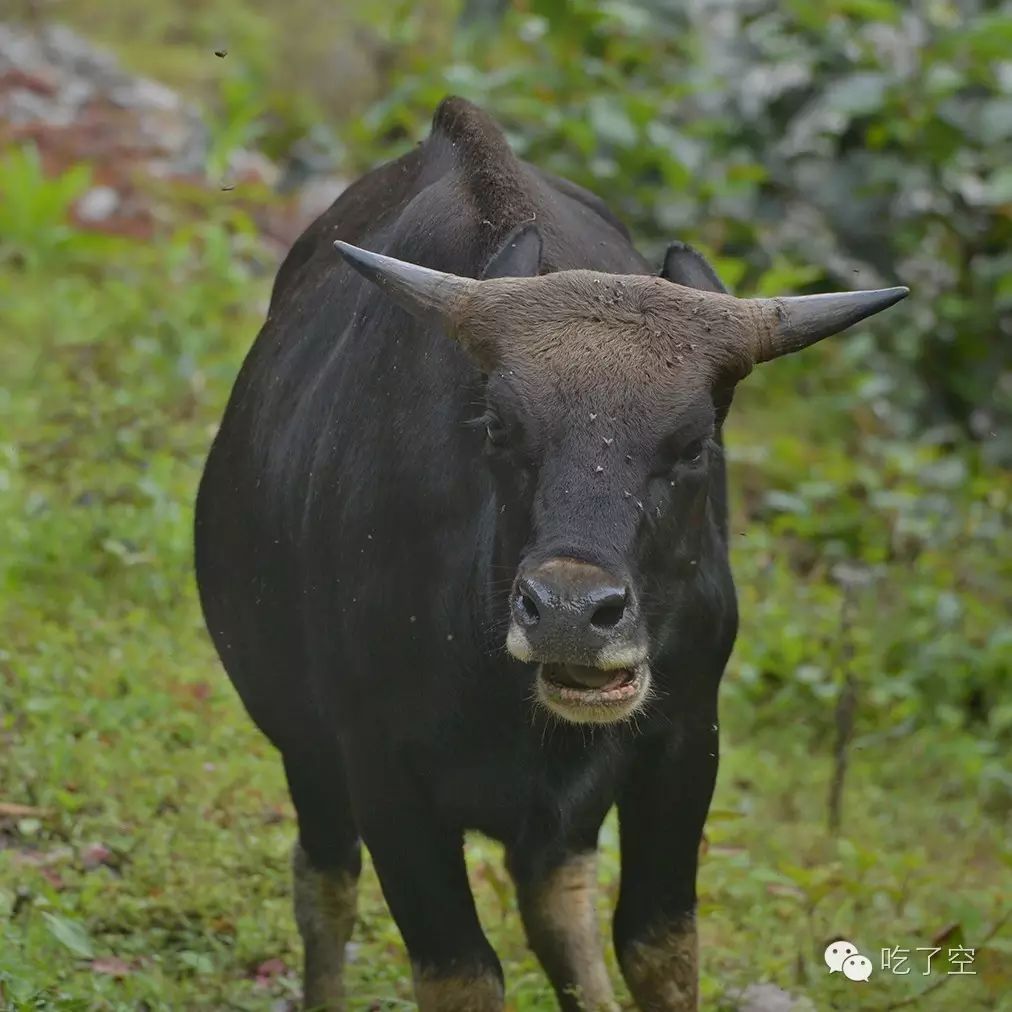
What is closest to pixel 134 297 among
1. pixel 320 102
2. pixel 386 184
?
pixel 320 102

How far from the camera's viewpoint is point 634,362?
439 cm

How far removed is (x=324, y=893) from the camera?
19.7 feet

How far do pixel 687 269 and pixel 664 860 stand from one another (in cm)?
146

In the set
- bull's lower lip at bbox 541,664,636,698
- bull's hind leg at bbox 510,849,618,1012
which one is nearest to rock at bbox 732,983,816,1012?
bull's hind leg at bbox 510,849,618,1012

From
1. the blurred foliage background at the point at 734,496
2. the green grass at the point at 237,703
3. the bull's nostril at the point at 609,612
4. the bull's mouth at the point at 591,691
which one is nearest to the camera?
the bull's nostril at the point at 609,612

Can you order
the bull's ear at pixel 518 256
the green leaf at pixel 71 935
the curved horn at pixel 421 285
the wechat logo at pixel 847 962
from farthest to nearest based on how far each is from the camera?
the wechat logo at pixel 847 962, the green leaf at pixel 71 935, the bull's ear at pixel 518 256, the curved horn at pixel 421 285

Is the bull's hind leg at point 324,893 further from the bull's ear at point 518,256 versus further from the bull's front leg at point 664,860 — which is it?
the bull's ear at point 518,256

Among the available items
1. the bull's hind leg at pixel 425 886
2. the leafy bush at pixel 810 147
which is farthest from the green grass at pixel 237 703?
the bull's hind leg at pixel 425 886

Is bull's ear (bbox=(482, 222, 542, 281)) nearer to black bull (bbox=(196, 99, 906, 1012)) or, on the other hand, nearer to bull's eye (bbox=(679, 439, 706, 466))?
black bull (bbox=(196, 99, 906, 1012))

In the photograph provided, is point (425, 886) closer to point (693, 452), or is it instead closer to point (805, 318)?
point (693, 452)

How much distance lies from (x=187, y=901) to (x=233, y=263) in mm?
5865

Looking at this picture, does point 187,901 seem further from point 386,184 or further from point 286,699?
point 386,184

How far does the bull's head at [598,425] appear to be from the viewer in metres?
4.13

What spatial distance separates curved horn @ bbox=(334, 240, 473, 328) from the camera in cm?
454
